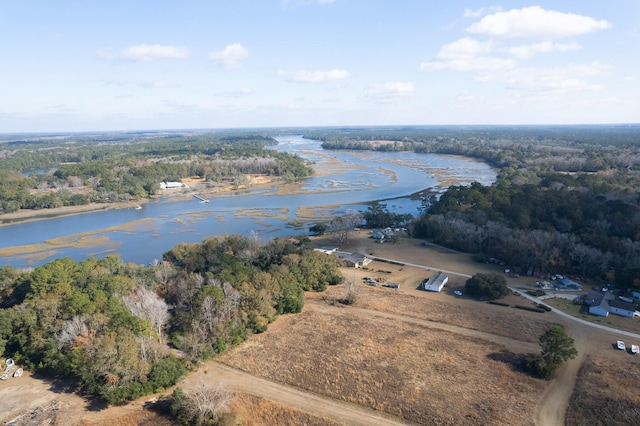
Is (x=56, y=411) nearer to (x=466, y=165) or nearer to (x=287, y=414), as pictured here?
(x=287, y=414)

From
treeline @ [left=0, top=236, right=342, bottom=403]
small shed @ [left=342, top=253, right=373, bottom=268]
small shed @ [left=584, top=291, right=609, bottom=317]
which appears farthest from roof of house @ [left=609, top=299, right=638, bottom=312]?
treeline @ [left=0, top=236, right=342, bottom=403]

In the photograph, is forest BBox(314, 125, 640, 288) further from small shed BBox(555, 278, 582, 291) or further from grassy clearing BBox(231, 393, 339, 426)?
grassy clearing BBox(231, 393, 339, 426)

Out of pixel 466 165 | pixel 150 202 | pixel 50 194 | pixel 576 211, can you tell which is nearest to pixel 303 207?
pixel 150 202

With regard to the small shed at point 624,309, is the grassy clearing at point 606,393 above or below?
below

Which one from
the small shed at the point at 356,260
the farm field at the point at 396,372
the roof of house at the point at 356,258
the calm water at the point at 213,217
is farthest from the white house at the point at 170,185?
the farm field at the point at 396,372

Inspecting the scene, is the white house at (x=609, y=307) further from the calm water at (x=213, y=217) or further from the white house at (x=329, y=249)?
the calm water at (x=213, y=217)

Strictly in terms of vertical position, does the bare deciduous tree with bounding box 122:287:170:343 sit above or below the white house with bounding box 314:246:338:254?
above

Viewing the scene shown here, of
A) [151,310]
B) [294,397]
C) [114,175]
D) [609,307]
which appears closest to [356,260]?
[609,307]
